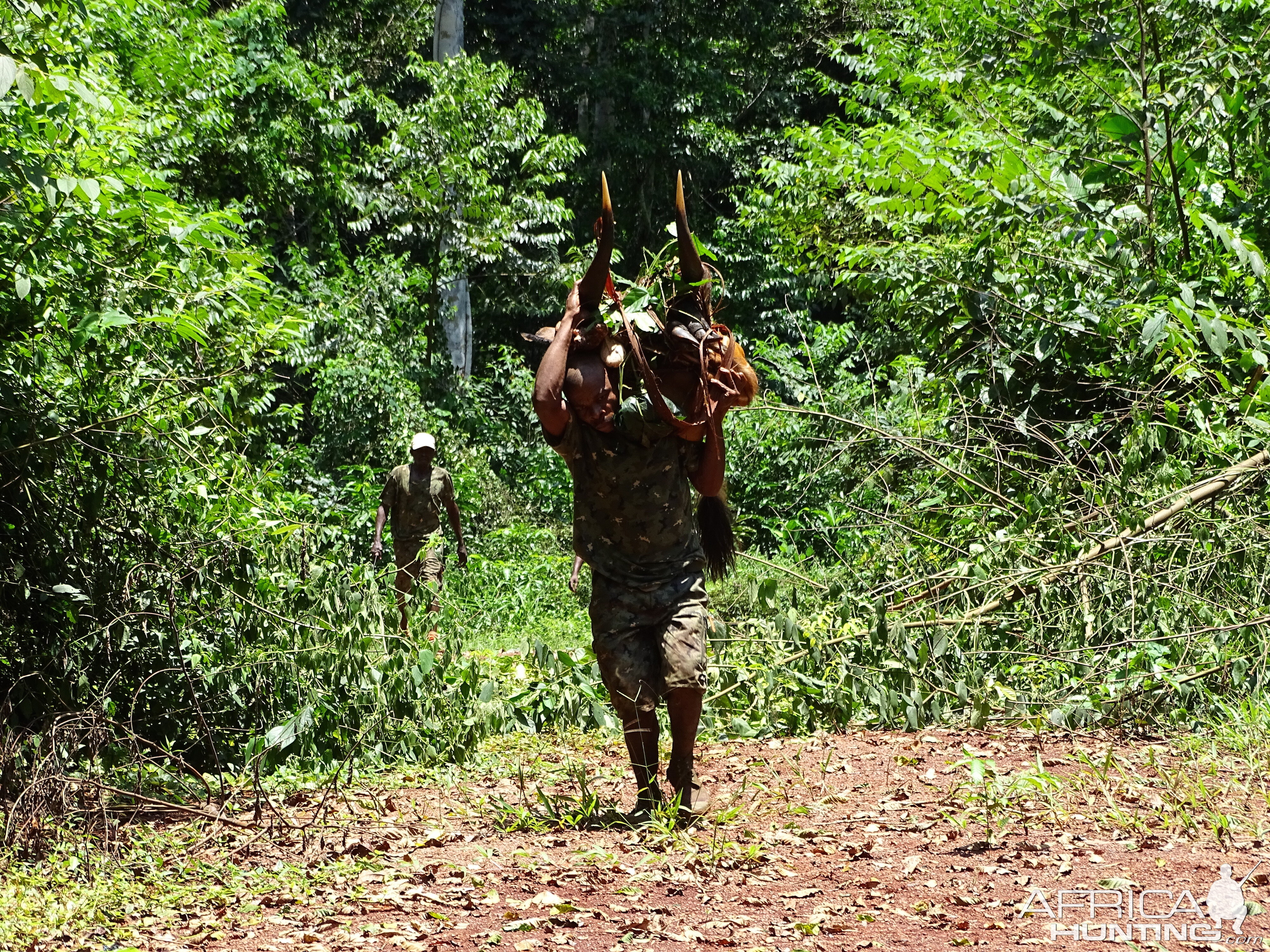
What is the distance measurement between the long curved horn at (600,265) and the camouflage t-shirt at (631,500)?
421 millimetres

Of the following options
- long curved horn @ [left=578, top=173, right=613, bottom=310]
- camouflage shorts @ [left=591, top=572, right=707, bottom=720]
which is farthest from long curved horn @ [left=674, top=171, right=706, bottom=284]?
camouflage shorts @ [left=591, top=572, right=707, bottom=720]

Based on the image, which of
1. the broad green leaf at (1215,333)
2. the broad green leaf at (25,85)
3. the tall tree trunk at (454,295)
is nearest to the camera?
the broad green leaf at (25,85)

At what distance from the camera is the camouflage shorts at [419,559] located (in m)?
10.6

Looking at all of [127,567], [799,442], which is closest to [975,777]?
[127,567]

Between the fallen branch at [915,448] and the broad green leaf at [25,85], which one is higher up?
the broad green leaf at [25,85]

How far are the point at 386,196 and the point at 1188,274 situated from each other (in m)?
13.6

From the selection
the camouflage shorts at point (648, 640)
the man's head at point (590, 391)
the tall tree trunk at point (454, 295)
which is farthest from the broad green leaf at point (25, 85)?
the tall tree trunk at point (454, 295)

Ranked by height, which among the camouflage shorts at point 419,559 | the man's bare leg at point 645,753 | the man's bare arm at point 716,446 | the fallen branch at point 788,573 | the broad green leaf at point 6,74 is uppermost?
the broad green leaf at point 6,74

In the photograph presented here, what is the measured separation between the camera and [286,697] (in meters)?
6.35

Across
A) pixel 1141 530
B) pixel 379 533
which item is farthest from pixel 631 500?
pixel 379 533

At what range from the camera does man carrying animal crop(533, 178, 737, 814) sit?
16.0ft

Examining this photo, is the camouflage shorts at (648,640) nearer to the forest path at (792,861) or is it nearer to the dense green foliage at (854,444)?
the forest path at (792,861)

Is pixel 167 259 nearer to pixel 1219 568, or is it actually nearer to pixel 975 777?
pixel 975 777

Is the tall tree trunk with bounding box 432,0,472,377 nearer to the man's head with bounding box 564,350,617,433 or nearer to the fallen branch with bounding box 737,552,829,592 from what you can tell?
the fallen branch with bounding box 737,552,829,592
